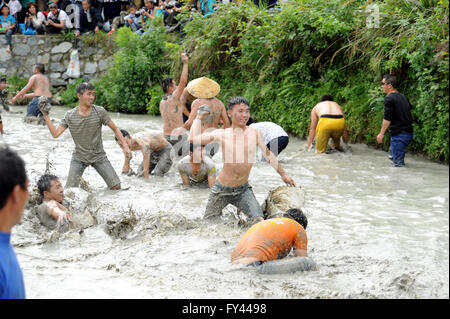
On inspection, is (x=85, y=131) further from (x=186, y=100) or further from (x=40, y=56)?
(x=40, y=56)

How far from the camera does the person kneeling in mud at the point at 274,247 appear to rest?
458cm

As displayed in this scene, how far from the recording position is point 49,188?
19.8ft

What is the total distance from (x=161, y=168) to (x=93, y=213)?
2373 millimetres

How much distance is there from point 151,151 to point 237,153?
125 inches

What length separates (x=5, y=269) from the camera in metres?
2.26

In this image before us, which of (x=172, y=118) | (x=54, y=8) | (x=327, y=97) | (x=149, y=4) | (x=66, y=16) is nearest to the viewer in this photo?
(x=172, y=118)

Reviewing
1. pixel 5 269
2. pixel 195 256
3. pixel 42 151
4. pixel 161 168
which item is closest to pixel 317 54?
pixel 161 168

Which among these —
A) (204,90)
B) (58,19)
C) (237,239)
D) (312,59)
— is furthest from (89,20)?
(237,239)

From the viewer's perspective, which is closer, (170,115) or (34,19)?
(170,115)

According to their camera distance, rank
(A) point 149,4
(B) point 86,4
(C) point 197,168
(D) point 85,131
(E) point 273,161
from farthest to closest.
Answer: (B) point 86,4
(A) point 149,4
(C) point 197,168
(D) point 85,131
(E) point 273,161

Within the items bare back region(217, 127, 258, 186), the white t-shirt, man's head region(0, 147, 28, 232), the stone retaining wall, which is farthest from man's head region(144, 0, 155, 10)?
man's head region(0, 147, 28, 232)

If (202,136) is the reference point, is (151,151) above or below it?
below

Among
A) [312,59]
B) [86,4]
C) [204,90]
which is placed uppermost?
[86,4]

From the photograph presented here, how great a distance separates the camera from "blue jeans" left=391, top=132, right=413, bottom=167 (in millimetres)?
8789
